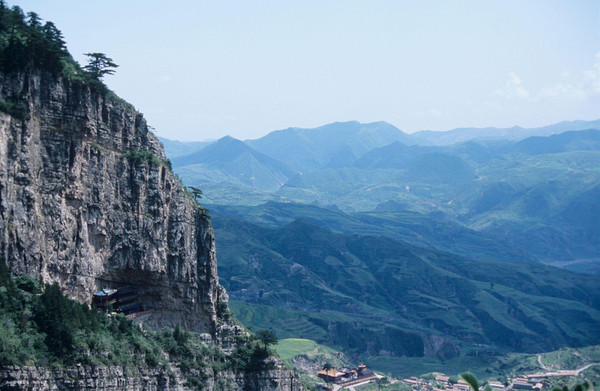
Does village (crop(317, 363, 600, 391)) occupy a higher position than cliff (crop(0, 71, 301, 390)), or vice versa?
cliff (crop(0, 71, 301, 390))

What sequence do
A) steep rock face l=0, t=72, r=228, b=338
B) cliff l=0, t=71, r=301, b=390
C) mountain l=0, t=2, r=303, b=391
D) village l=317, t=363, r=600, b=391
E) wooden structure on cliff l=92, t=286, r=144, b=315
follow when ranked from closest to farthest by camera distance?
mountain l=0, t=2, r=303, b=391 → cliff l=0, t=71, r=301, b=390 → steep rock face l=0, t=72, r=228, b=338 → wooden structure on cliff l=92, t=286, r=144, b=315 → village l=317, t=363, r=600, b=391

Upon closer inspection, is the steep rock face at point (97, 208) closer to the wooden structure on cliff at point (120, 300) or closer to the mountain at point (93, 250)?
the mountain at point (93, 250)

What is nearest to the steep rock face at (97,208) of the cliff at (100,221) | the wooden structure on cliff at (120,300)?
the cliff at (100,221)

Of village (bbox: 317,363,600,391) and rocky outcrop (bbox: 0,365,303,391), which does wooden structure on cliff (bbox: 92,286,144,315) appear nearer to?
rocky outcrop (bbox: 0,365,303,391)

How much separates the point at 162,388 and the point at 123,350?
4888mm

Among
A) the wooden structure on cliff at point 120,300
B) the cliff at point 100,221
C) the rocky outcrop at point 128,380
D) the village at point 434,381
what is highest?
the cliff at point 100,221

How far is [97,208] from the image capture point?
56.4m

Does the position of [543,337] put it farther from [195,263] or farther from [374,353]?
[195,263]

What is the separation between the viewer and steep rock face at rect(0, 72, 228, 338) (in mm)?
50531

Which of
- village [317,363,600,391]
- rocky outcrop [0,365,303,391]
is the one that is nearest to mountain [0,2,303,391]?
rocky outcrop [0,365,303,391]

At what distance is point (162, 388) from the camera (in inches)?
2221

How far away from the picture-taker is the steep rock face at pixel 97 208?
166ft

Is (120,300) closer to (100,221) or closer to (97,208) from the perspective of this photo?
(100,221)

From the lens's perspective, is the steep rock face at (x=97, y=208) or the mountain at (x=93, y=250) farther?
the steep rock face at (x=97, y=208)
